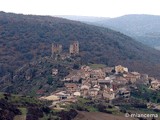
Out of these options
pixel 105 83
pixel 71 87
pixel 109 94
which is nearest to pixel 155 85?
pixel 105 83

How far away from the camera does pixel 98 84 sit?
8731 centimetres

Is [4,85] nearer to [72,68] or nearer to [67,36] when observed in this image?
[72,68]

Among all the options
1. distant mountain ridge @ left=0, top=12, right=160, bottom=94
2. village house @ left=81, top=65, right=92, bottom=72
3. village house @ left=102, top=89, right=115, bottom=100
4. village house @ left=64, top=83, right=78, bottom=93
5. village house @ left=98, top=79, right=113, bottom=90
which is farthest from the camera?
distant mountain ridge @ left=0, top=12, right=160, bottom=94

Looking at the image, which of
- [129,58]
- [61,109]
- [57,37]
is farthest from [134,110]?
[57,37]

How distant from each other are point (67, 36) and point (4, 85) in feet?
162

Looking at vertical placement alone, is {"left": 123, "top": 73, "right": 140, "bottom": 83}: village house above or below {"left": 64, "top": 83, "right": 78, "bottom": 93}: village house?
above

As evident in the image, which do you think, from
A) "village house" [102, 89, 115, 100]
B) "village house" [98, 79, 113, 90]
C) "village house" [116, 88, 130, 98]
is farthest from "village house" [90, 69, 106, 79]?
"village house" [102, 89, 115, 100]

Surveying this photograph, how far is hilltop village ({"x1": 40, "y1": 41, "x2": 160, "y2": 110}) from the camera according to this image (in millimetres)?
79375

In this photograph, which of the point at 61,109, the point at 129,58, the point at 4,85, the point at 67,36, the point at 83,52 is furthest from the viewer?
the point at 67,36

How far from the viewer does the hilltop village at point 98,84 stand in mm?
79375

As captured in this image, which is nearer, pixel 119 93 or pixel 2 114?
pixel 2 114

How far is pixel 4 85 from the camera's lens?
98.4m

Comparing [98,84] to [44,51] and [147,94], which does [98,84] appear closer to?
[147,94]

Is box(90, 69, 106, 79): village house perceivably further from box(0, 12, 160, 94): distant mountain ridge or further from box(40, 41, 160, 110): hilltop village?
box(0, 12, 160, 94): distant mountain ridge
